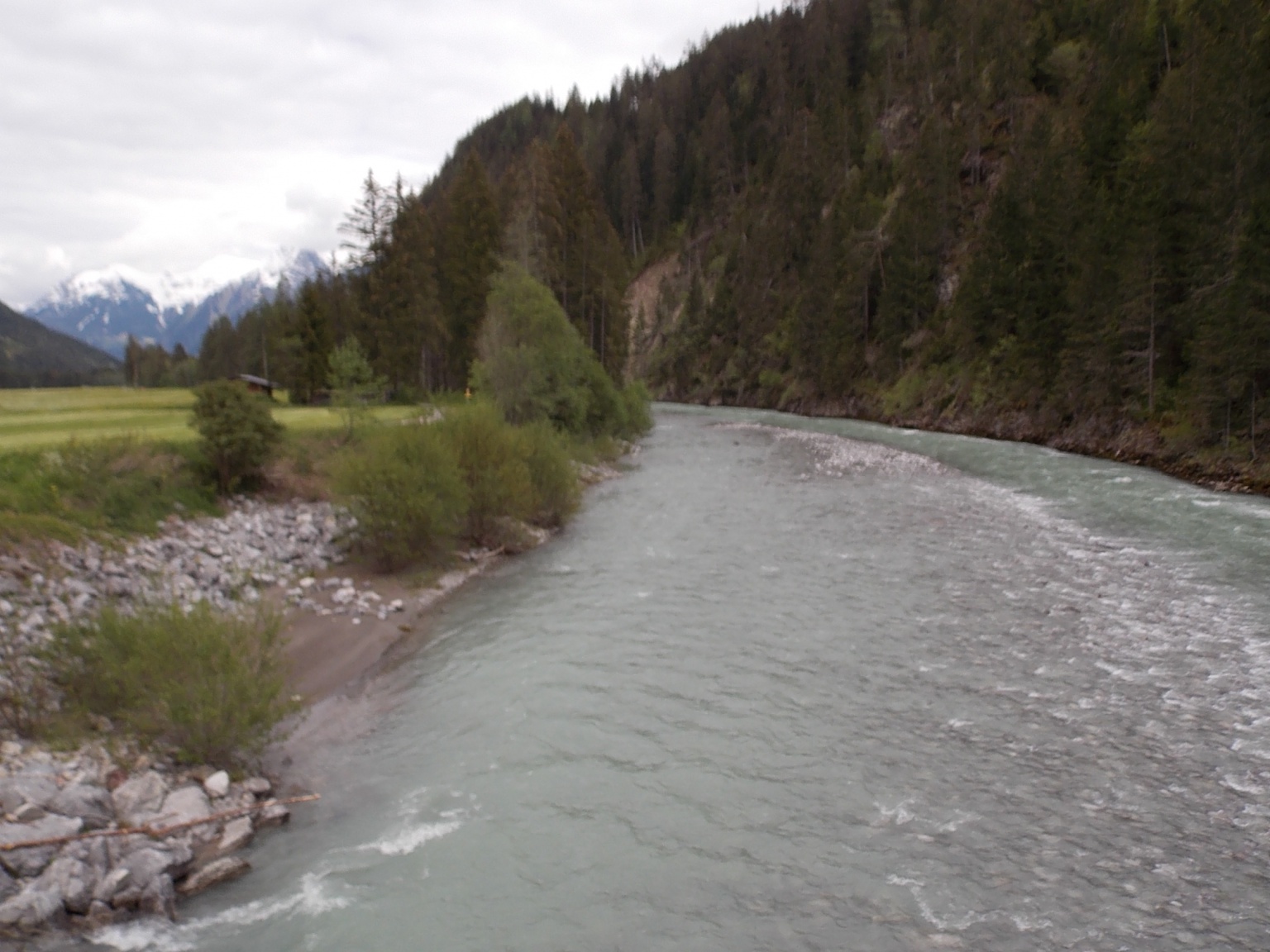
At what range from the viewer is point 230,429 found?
23.7m

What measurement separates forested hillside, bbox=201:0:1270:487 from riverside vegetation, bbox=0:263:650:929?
22.2m

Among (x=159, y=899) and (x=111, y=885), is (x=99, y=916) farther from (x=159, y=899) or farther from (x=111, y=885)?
(x=159, y=899)

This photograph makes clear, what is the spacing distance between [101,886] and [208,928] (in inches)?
48.0

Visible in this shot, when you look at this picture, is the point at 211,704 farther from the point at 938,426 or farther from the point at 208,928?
the point at 938,426

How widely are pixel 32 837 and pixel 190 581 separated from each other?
953 cm

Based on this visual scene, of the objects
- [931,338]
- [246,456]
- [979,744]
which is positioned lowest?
[979,744]

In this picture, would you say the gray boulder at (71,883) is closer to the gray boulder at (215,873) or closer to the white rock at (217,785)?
the gray boulder at (215,873)

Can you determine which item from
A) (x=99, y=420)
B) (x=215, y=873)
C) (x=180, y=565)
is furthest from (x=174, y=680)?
(x=99, y=420)

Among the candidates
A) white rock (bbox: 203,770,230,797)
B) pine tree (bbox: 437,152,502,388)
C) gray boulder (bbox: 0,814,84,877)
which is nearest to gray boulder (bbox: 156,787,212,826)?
white rock (bbox: 203,770,230,797)

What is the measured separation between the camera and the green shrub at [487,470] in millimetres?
23906

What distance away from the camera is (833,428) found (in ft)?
197

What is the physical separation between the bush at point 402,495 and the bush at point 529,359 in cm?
1335

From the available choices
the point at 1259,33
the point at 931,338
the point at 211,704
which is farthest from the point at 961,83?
the point at 211,704

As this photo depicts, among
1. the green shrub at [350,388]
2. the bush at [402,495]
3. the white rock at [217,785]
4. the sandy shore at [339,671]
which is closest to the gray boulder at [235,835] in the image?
the white rock at [217,785]
